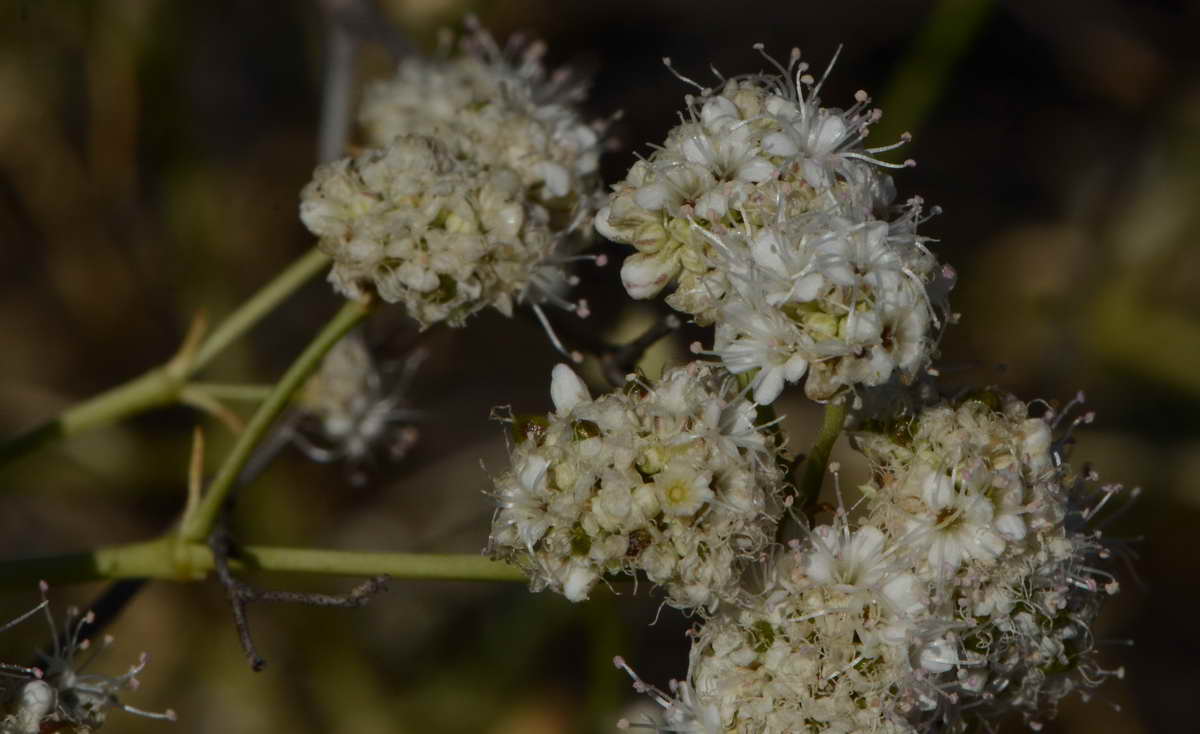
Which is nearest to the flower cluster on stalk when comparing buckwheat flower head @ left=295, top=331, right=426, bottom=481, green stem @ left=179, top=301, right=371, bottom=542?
A: green stem @ left=179, top=301, right=371, bottom=542

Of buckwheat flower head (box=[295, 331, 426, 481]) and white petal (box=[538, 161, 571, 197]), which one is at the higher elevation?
white petal (box=[538, 161, 571, 197])

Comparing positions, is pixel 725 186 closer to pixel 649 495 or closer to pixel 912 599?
pixel 649 495

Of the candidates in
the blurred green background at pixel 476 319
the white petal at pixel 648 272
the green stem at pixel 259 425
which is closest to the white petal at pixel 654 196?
the white petal at pixel 648 272

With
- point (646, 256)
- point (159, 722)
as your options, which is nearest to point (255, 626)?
point (159, 722)

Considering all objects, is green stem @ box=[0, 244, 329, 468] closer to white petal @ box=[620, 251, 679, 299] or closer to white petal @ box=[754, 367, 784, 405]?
white petal @ box=[620, 251, 679, 299]

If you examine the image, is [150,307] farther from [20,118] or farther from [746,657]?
[746,657]

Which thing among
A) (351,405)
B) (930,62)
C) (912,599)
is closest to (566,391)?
(912,599)
